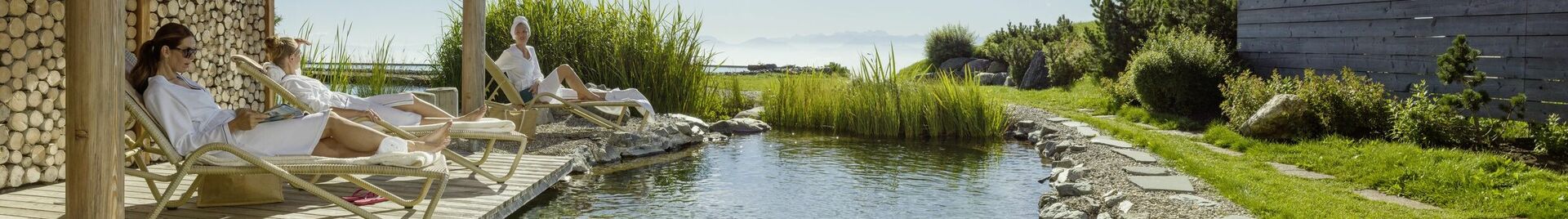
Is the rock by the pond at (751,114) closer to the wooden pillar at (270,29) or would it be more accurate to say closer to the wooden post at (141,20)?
the wooden pillar at (270,29)

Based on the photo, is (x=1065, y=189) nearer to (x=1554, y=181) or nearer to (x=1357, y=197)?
(x=1357, y=197)

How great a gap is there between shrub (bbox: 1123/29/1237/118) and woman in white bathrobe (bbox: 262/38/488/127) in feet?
21.2

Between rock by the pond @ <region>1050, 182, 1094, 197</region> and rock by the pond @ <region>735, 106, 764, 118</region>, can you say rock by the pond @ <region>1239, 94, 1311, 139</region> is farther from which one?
rock by the pond @ <region>735, 106, 764, 118</region>

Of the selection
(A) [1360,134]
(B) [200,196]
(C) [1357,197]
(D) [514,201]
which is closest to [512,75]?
(D) [514,201]

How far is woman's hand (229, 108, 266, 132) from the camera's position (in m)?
3.94

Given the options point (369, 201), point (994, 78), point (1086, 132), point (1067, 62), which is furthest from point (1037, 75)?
point (369, 201)

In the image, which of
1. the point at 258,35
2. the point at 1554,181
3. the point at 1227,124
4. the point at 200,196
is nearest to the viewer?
the point at 200,196

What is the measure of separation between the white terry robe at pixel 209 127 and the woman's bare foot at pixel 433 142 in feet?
1.20

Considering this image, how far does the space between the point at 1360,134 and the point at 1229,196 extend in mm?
3093

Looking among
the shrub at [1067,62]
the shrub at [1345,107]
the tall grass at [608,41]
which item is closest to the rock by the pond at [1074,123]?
the shrub at [1345,107]

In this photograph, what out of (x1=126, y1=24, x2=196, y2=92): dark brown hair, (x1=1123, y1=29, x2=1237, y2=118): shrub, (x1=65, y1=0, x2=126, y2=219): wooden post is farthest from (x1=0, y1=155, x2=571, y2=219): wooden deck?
(x1=1123, y1=29, x2=1237, y2=118): shrub

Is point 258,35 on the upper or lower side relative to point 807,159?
upper

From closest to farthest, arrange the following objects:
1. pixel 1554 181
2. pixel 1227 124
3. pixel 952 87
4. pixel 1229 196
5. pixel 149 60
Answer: pixel 149 60, pixel 1229 196, pixel 1554 181, pixel 1227 124, pixel 952 87

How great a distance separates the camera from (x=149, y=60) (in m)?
3.91
